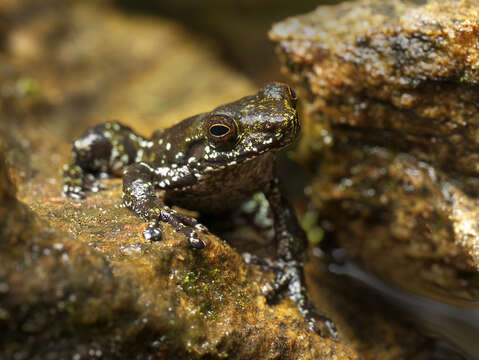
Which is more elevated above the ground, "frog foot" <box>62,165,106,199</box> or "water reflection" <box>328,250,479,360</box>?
"frog foot" <box>62,165,106,199</box>

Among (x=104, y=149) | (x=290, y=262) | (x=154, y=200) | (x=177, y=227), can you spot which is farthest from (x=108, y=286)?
(x=104, y=149)

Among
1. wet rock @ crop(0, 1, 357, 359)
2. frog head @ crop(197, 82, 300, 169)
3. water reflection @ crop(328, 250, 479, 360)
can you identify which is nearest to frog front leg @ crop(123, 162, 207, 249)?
wet rock @ crop(0, 1, 357, 359)

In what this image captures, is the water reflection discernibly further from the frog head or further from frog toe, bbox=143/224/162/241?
frog toe, bbox=143/224/162/241

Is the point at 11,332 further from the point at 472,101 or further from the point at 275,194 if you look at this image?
the point at 472,101

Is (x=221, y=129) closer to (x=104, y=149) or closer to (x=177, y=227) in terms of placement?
(x=177, y=227)

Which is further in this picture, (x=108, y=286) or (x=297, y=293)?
(x=297, y=293)

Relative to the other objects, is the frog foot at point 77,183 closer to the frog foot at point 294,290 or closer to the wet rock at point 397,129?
the frog foot at point 294,290

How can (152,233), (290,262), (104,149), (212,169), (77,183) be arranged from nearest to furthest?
A: (152,233)
(212,169)
(290,262)
(77,183)
(104,149)
